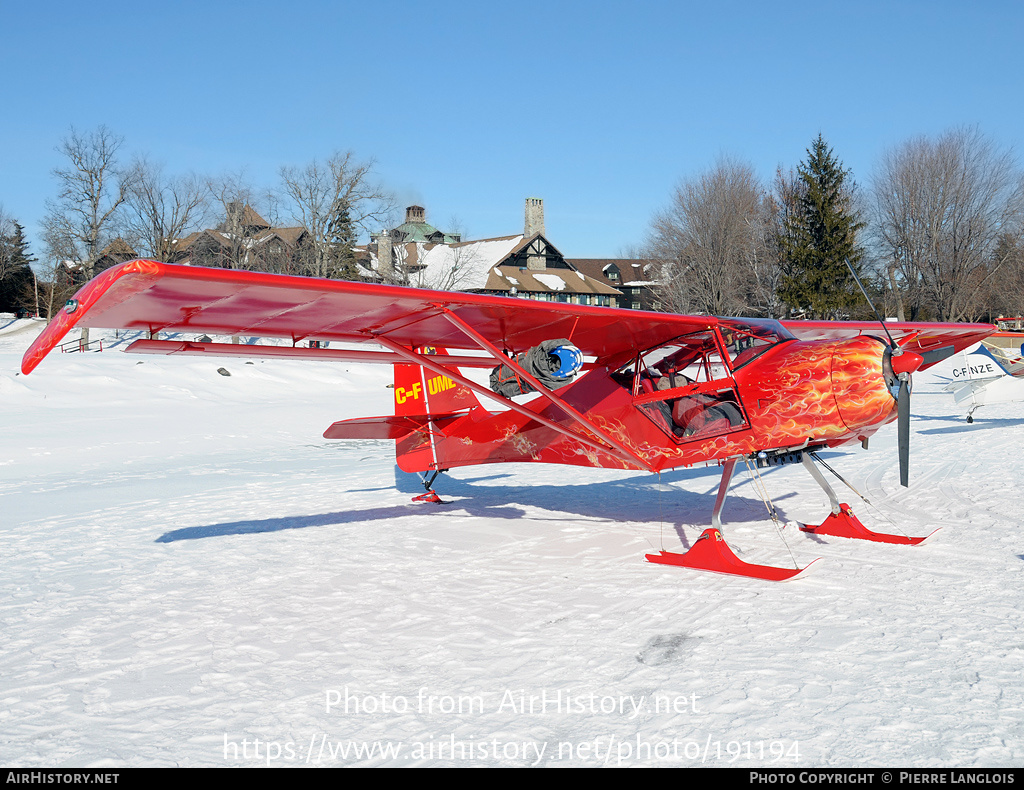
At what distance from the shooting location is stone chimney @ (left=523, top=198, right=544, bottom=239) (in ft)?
243

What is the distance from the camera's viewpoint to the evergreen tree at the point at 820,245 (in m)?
45.5

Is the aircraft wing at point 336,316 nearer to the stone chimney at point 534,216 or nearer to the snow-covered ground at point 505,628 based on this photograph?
the snow-covered ground at point 505,628

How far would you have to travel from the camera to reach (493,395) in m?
7.07

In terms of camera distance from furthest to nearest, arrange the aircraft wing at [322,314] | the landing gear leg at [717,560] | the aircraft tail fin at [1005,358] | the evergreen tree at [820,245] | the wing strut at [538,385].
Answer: the evergreen tree at [820,245] → the aircraft tail fin at [1005,358] → the wing strut at [538,385] → the landing gear leg at [717,560] → the aircraft wing at [322,314]

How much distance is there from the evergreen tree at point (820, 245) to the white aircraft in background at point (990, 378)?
29280 millimetres

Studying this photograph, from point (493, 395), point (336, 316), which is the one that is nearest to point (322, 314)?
point (336, 316)

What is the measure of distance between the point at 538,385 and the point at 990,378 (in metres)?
15.1

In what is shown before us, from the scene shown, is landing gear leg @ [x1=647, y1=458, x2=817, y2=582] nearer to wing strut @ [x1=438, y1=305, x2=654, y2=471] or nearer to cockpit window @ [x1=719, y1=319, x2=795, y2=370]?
wing strut @ [x1=438, y1=305, x2=654, y2=471]

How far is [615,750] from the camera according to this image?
3.48 metres

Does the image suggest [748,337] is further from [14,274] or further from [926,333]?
[14,274]

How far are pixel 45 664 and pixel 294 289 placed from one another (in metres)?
3.13

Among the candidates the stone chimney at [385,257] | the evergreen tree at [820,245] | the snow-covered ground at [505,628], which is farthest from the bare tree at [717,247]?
the snow-covered ground at [505,628]

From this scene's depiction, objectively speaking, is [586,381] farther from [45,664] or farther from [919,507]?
[45,664]

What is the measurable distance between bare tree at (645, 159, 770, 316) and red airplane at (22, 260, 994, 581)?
4177cm
